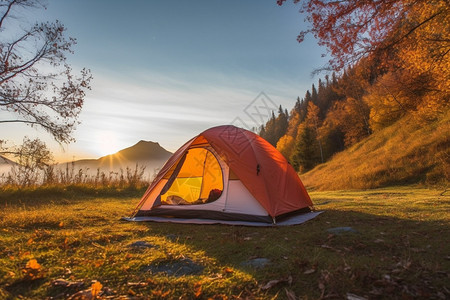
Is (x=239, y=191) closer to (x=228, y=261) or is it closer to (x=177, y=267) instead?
(x=228, y=261)

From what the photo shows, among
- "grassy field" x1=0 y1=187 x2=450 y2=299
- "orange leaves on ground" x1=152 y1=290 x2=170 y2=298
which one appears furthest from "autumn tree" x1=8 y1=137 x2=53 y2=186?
"orange leaves on ground" x1=152 y1=290 x2=170 y2=298

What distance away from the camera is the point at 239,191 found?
604cm

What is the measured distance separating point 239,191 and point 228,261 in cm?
282

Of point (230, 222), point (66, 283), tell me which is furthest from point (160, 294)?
point (230, 222)

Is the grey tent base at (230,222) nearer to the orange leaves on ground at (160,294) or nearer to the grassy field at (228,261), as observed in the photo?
the grassy field at (228,261)

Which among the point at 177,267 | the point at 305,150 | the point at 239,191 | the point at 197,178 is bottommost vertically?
the point at 177,267

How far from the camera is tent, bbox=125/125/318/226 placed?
5.75 meters

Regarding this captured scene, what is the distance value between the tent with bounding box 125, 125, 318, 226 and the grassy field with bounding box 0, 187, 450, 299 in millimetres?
673

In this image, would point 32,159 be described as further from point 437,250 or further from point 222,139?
point 437,250

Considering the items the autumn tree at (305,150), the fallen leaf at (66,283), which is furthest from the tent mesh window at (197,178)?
the autumn tree at (305,150)

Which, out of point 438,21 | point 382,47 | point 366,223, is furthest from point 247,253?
point 438,21

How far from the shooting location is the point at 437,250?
10.7 feet

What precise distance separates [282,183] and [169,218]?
2687 mm

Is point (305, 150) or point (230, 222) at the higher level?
point (305, 150)
